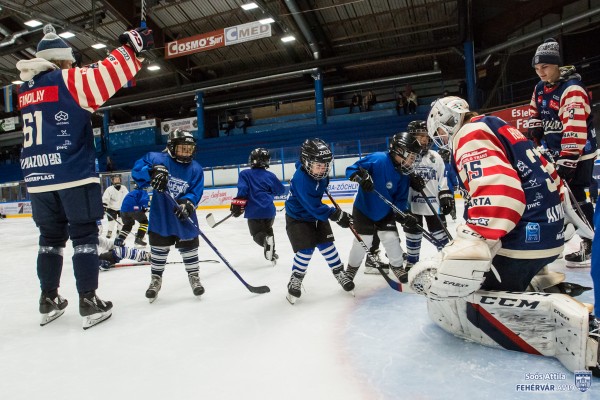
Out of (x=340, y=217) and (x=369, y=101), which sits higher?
(x=369, y=101)

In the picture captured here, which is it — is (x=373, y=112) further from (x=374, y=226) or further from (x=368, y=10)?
(x=374, y=226)

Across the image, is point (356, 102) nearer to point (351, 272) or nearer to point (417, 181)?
point (417, 181)

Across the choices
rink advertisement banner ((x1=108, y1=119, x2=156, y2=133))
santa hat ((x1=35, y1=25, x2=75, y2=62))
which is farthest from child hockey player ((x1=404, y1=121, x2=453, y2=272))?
rink advertisement banner ((x1=108, y1=119, x2=156, y2=133))

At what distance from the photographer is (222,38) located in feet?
33.9

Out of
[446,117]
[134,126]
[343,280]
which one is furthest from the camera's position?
[134,126]

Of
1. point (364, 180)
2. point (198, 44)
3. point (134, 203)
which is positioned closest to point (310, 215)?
point (364, 180)

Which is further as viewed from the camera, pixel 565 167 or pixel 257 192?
pixel 257 192

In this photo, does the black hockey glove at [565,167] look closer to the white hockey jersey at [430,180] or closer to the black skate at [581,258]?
the black skate at [581,258]

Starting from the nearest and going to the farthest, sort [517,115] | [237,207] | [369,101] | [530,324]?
[530,324] < [237,207] < [517,115] < [369,101]

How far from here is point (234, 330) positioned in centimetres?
195

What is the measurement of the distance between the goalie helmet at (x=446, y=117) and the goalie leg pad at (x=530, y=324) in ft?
2.12

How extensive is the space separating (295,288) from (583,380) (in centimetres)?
143

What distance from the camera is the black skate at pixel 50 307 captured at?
2.14 m

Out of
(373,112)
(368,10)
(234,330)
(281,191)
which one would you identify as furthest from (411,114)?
(234,330)
